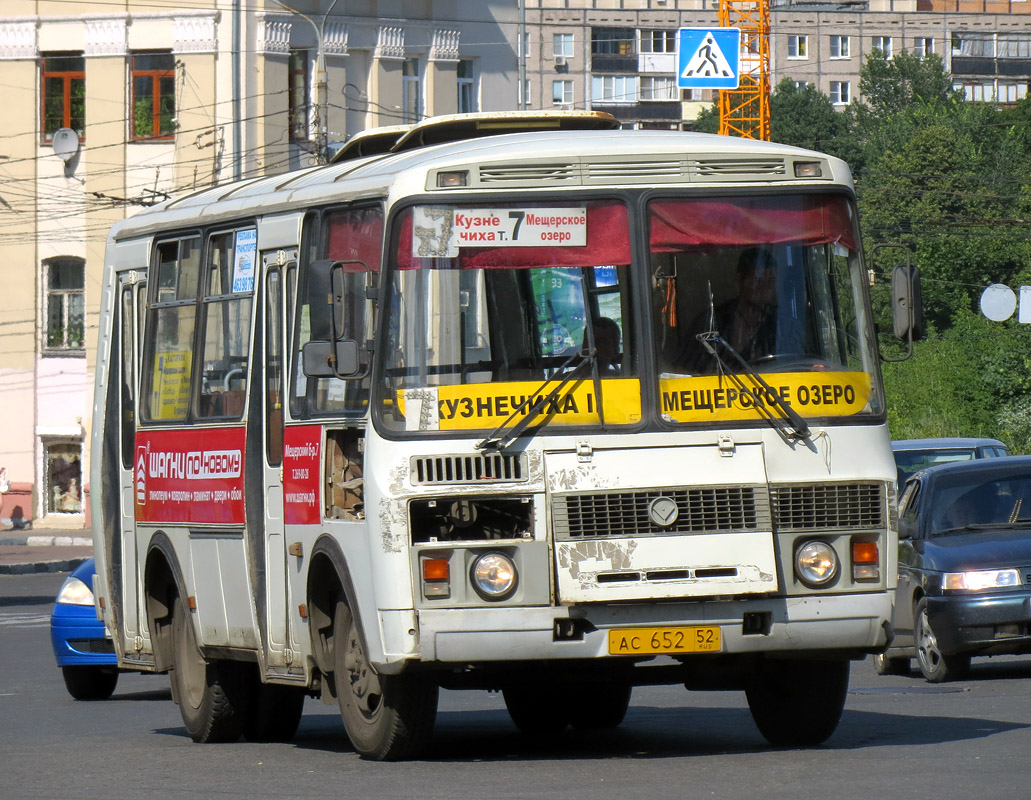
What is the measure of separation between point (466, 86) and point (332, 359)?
4383 cm

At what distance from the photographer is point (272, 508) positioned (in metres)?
10.9

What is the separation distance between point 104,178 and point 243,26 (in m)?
4.57

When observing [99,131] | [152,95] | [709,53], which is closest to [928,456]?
[152,95]

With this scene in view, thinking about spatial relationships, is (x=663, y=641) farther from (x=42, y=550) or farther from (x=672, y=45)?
(x=672, y=45)

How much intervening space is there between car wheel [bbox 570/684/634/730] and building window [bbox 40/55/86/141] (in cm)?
3813

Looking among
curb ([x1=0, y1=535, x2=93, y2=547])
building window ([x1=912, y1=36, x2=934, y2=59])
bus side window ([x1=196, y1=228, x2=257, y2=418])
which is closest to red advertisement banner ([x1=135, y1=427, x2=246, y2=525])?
bus side window ([x1=196, y1=228, x2=257, y2=418])

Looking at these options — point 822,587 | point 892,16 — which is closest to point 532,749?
point 822,587

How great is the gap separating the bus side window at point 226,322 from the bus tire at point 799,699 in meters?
3.05

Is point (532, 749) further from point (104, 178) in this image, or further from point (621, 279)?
point (104, 178)

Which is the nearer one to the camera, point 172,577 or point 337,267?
point 337,267

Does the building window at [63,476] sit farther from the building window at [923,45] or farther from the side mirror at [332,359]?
the building window at [923,45]

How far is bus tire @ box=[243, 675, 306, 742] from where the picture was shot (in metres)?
12.3

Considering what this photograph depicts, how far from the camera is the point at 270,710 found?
12281 mm

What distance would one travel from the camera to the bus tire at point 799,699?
10.4 m
